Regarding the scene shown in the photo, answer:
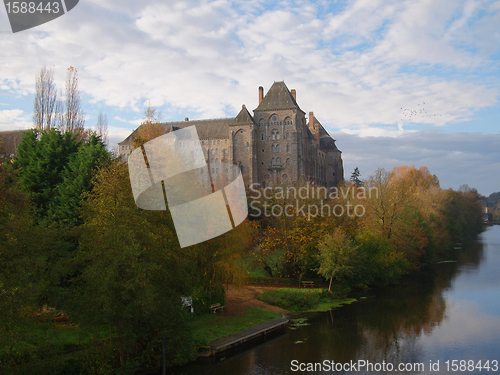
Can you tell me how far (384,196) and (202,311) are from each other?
21.0 meters

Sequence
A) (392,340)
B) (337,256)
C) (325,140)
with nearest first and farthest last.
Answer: (392,340), (337,256), (325,140)

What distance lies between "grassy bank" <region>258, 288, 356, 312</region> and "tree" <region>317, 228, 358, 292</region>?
1.51 meters

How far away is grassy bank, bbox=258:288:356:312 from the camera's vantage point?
2280 cm

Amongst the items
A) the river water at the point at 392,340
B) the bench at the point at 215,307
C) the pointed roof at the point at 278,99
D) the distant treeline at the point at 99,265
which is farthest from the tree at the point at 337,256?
the pointed roof at the point at 278,99

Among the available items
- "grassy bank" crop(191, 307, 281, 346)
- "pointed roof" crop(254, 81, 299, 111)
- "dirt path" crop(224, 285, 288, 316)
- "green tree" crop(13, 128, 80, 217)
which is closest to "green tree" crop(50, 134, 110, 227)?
"green tree" crop(13, 128, 80, 217)

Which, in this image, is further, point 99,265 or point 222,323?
point 222,323

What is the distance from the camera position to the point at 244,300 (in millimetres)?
22984

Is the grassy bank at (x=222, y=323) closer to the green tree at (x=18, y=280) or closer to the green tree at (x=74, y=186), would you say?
the green tree at (x=18, y=280)

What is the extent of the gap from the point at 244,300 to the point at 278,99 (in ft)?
176

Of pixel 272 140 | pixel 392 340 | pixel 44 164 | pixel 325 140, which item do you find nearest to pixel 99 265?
pixel 392 340

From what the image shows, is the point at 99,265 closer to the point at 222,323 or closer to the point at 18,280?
the point at 18,280

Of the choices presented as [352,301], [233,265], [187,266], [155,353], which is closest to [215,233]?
[233,265]

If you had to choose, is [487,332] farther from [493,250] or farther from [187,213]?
[493,250]

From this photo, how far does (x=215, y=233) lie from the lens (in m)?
18.3
